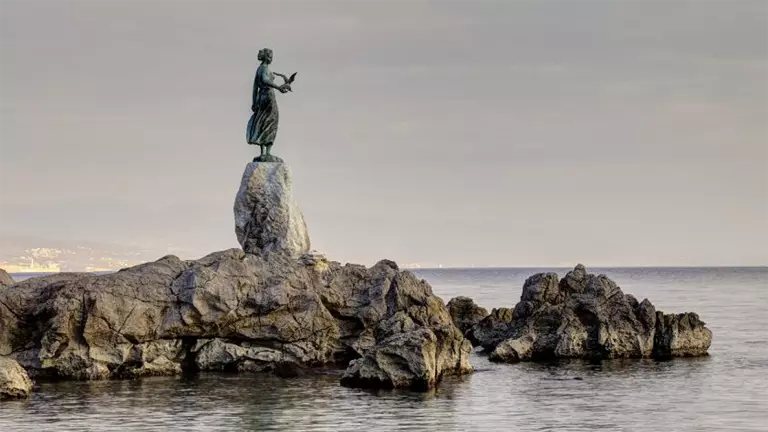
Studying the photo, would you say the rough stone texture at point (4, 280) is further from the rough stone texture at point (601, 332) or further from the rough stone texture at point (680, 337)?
the rough stone texture at point (680, 337)

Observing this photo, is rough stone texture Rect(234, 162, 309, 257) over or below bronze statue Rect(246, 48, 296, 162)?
below

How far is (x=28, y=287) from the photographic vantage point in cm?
4703

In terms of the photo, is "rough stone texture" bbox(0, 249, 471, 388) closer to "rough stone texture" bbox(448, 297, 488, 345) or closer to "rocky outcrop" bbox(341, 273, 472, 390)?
"rocky outcrop" bbox(341, 273, 472, 390)

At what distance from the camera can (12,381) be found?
127 ft

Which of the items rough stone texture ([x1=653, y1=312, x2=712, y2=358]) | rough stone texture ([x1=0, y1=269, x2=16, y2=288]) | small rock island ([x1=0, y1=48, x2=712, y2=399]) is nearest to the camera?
small rock island ([x1=0, y1=48, x2=712, y2=399])

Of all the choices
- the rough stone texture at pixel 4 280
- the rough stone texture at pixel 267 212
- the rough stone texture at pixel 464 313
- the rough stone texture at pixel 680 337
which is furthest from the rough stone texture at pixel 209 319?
the rough stone texture at pixel 464 313

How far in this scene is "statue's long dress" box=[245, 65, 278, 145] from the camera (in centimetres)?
5269

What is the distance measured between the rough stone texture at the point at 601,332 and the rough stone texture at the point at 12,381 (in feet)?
67.8

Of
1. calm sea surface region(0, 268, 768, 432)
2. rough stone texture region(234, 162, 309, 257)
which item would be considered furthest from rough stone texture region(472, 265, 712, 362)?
rough stone texture region(234, 162, 309, 257)

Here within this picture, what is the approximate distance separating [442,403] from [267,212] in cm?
1574

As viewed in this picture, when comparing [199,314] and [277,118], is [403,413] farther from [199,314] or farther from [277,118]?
[277,118]

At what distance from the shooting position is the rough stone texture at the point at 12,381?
3866cm

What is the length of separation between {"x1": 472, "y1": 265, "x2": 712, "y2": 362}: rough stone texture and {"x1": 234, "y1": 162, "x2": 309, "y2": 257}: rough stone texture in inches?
387

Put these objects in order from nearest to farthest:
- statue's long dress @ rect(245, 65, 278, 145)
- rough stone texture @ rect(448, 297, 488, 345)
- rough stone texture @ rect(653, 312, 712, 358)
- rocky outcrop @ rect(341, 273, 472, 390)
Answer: rocky outcrop @ rect(341, 273, 472, 390) < statue's long dress @ rect(245, 65, 278, 145) < rough stone texture @ rect(653, 312, 712, 358) < rough stone texture @ rect(448, 297, 488, 345)
